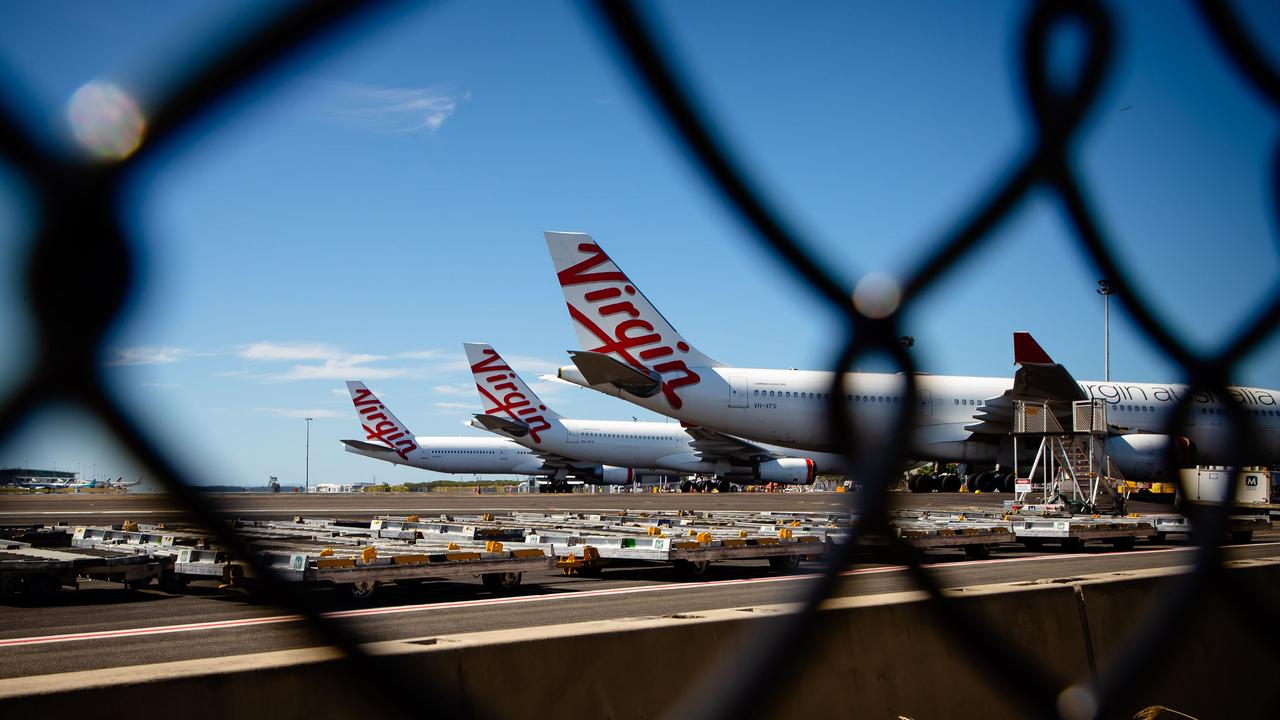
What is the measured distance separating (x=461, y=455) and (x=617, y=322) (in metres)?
33.9

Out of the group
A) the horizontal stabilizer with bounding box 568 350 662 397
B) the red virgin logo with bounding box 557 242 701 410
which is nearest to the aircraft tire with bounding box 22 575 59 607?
the horizontal stabilizer with bounding box 568 350 662 397

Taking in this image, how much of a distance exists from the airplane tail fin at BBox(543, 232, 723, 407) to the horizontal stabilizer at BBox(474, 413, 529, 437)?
20405mm

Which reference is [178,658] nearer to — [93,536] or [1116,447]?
[93,536]

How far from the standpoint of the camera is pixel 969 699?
304 cm

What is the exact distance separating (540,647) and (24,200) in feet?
5.59

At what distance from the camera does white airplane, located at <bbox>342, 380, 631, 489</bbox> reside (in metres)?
50.0

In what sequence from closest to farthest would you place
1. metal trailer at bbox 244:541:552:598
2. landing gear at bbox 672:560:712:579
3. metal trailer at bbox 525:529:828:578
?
1. metal trailer at bbox 244:541:552:598
2. metal trailer at bbox 525:529:828:578
3. landing gear at bbox 672:560:712:579

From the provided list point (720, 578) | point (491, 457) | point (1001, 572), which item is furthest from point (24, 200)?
point (491, 457)

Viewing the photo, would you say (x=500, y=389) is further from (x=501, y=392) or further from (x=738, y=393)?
(x=738, y=393)

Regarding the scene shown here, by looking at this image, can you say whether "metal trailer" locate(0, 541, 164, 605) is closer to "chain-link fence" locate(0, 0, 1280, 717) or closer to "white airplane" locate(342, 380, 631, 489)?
"chain-link fence" locate(0, 0, 1280, 717)

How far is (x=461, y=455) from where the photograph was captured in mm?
52812

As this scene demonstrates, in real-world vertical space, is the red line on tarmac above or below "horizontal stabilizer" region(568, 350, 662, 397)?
below

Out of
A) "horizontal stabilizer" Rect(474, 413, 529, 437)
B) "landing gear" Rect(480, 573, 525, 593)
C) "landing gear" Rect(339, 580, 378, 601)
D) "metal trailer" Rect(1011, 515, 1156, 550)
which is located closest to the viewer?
"landing gear" Rect(339, 580, 378, 601)

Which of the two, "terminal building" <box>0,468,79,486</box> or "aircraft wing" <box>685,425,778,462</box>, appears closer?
"terminal building" <box>0,468,79,486</box>
